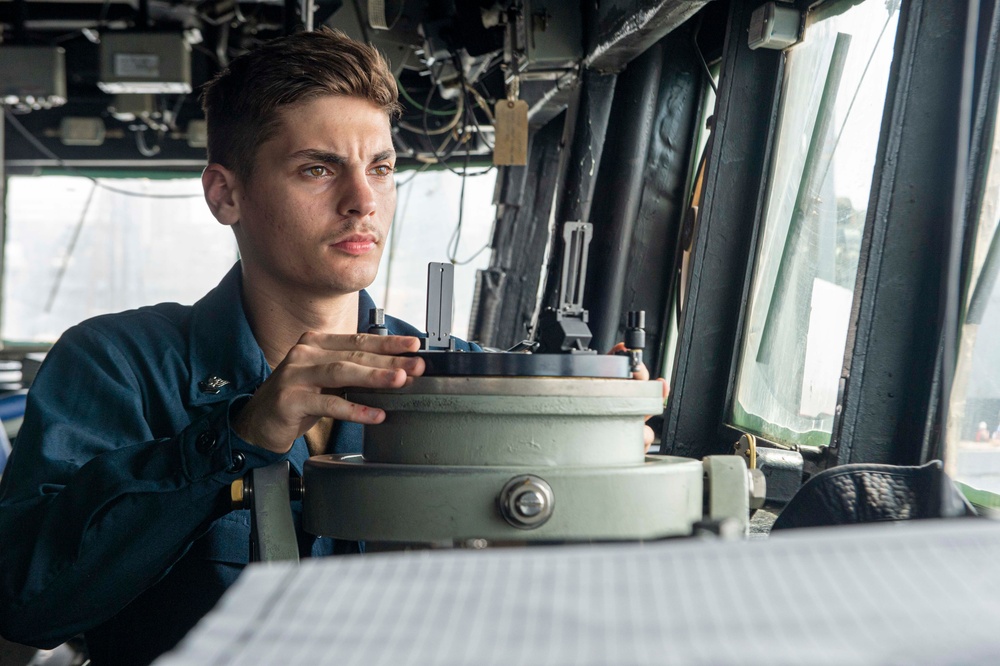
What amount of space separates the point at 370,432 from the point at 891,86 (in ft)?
3.67

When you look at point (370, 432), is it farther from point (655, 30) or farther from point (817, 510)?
point (655, 30)

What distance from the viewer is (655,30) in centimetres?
228

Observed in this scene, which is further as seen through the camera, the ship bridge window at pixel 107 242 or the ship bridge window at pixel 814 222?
the ship bridge window at pixel 107 242

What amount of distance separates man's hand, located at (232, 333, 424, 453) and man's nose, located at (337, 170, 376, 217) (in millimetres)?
447

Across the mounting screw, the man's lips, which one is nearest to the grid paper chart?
the mounting screw

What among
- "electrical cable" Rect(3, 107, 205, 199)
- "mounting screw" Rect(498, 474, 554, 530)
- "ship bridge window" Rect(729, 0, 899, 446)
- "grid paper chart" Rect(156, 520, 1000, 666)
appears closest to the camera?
"grid paper chart" Rect(156, 520, 1000, 666)

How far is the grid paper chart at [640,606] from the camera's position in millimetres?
396

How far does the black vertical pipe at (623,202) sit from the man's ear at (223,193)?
1278 mm

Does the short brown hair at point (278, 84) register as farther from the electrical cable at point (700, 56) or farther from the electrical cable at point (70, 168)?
the electrical cable at point (70, 168)

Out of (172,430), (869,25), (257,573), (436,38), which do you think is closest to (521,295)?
(436,38)

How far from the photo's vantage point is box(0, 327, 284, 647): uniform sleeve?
104cm

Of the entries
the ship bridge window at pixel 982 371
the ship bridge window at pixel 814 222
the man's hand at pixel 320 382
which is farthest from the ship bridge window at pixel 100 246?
the man's hand at pixel 320 382

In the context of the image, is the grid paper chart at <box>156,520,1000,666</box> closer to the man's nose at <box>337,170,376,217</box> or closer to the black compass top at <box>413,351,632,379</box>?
the black compass top at <box>413,351,632,379</box>

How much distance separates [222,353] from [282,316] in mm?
123
